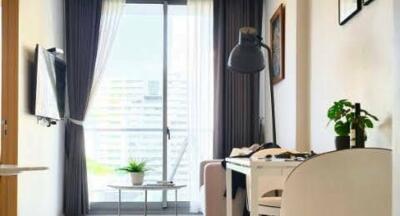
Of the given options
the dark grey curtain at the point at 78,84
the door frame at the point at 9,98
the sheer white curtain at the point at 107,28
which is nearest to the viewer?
the door frame at the point at 9,98

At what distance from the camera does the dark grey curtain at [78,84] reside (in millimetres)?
5723

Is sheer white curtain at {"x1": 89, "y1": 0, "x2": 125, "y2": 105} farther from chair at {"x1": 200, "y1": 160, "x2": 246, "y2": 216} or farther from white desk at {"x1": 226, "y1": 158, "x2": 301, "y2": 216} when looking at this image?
white desk at {"x1": 226, "y1": 158, "x2": 301, "y2": 216}

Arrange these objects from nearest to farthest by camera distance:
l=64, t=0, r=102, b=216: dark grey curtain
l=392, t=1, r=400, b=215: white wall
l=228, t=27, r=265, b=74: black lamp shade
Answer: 1. l=392, t=1, r=400, b=215: white wall
2. l=228, t=27, r=265, b=74: black lamp shade
3. l=64, t=0, r=102, b=216: dark grey curtain

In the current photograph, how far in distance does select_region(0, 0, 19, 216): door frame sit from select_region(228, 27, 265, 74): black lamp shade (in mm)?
1619

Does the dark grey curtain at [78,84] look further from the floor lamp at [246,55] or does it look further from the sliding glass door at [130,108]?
the floor lamp at [246,55]

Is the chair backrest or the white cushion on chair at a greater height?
the chair backrest

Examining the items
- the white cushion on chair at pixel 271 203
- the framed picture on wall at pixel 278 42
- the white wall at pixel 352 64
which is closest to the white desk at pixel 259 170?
the white cushion on chair at pixel 271 203

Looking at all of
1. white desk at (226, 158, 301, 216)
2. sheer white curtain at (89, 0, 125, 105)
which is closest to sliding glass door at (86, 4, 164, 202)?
sheer white curtain at (89, 0, 125, 105)

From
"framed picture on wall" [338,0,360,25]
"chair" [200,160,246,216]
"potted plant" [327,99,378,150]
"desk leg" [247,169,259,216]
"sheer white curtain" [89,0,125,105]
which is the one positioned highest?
"sheer white curtain" [89,0,125,105]

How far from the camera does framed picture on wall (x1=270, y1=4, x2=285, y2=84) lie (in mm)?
4812

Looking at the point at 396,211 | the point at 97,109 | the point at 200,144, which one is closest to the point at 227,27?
the point at 200,144

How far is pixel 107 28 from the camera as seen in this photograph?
5875 mm

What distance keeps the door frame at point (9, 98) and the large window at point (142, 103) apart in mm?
1956

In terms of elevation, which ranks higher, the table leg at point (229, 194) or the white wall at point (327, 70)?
the white wall at point (327, 70)
